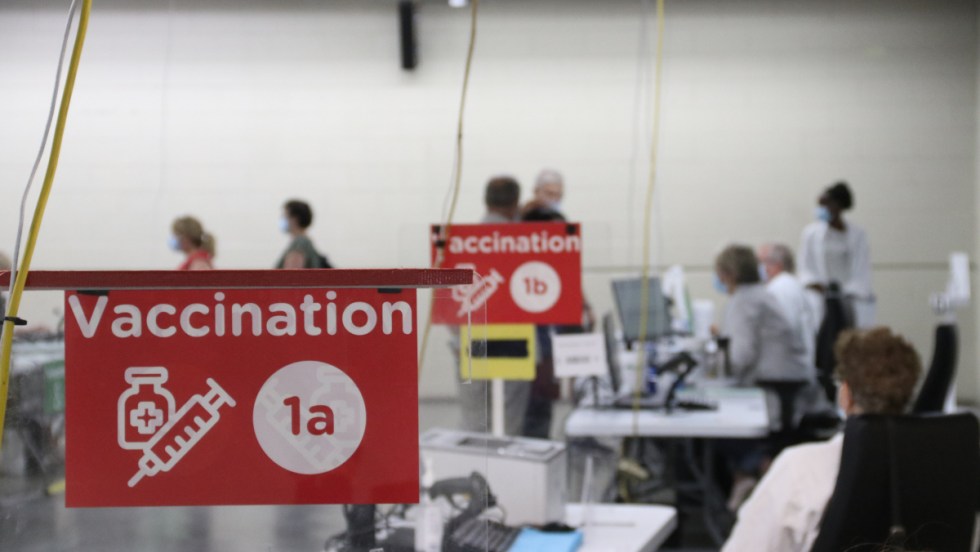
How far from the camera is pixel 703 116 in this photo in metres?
7.34

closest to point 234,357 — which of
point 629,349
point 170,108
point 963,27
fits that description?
point 629,349

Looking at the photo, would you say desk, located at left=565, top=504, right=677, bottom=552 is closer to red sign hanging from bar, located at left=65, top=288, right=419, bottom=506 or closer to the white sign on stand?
the white sign on stand

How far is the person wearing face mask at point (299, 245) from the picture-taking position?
4.93 m

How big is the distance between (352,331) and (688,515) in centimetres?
392

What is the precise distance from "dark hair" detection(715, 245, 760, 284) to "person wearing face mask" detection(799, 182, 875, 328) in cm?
216

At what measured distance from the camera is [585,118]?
24.0 ft

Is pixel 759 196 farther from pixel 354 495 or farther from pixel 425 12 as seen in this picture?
pixel 354 495

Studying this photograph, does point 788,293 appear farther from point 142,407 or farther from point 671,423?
point 142,407

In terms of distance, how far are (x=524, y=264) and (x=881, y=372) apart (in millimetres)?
918

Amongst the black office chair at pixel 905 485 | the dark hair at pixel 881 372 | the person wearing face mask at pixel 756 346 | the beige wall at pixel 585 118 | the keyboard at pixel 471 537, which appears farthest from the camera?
the beige wall at pixel 585 118

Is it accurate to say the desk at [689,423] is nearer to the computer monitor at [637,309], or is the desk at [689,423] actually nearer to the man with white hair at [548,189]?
the computer monitor at [637,309]

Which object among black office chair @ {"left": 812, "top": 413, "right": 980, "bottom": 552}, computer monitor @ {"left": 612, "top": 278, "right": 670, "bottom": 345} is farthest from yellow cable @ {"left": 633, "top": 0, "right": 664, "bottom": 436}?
black office chair @ {"left": 812, "top": 413, "right": 980, "bottom": 552}

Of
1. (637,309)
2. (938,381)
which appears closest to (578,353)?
(637,309)

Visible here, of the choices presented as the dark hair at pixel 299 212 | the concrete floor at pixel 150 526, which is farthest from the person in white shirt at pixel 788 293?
the concrete floor at pixel 150 526
